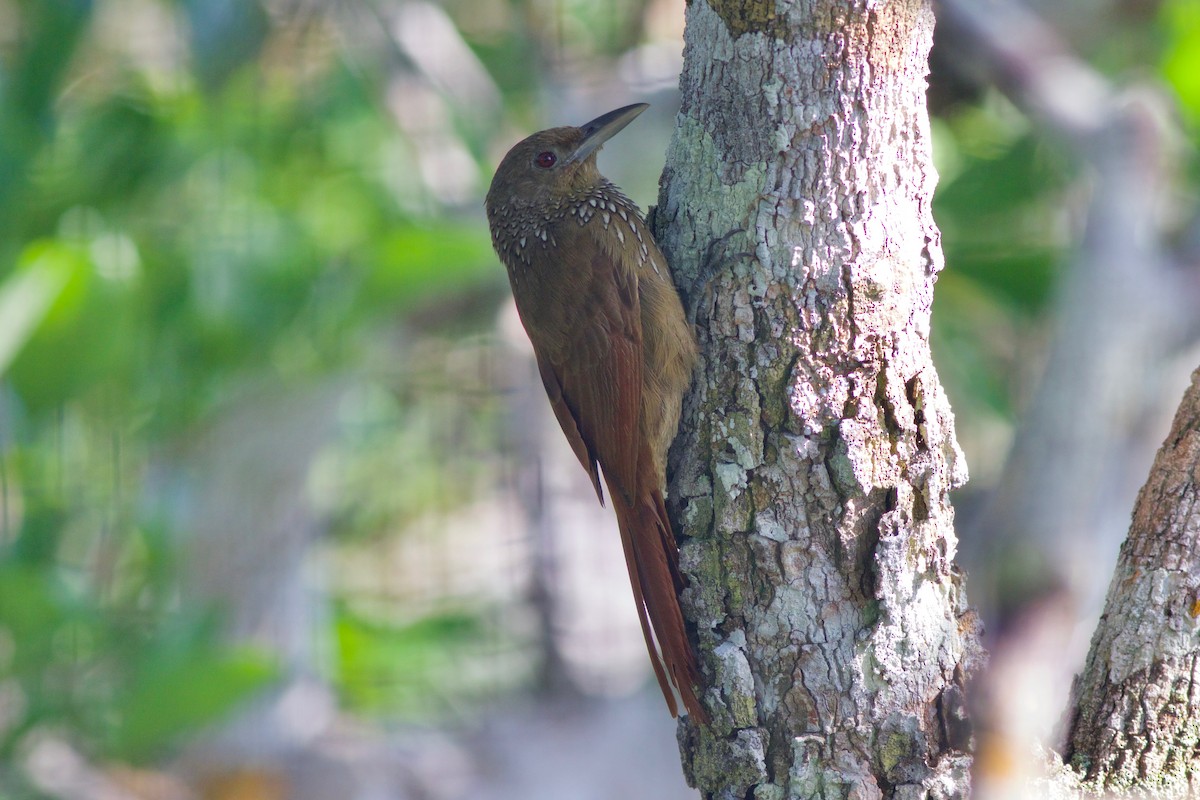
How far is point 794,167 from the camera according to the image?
1935 millimetres

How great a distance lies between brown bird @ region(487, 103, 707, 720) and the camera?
2.15m

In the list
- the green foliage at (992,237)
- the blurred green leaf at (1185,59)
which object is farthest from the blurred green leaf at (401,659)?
the blurred green leaf at (1185,59)

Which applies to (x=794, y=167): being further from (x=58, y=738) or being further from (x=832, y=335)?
(x=58, y=738)

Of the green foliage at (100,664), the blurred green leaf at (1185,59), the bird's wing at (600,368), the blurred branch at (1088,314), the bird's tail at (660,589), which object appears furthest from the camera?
the blurred green leaf at (1185,59)

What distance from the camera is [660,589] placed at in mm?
2076

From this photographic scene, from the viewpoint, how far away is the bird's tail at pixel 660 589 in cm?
200

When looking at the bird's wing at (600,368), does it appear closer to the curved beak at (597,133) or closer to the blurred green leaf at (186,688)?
the curved beak at (597,133)

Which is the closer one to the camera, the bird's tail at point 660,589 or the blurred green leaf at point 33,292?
the bird's tail at point 660,589

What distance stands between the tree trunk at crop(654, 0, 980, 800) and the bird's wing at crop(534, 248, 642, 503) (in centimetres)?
47

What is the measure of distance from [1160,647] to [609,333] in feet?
4.09

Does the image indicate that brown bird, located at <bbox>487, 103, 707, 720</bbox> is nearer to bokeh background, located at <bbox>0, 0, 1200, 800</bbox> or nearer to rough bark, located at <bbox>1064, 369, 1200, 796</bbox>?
rough bark, located at <bbox>1064, 369, 1200, 796</bbox>

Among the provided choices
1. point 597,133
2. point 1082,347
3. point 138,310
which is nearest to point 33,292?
point 138,310

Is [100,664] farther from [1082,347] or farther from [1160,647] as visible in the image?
[1160,647]

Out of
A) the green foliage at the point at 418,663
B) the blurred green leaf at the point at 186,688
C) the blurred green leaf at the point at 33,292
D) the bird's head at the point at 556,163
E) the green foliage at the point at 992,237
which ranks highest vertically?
the green foliage at the point at 992,237
